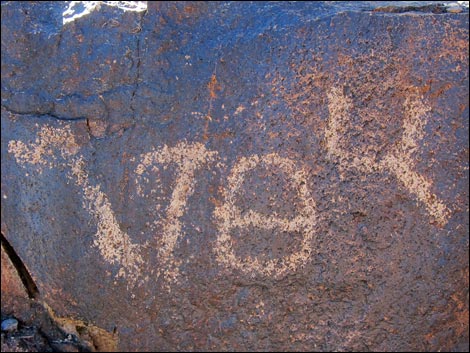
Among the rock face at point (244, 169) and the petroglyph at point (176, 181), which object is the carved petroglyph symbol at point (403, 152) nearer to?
the rock face at point (244, 169)

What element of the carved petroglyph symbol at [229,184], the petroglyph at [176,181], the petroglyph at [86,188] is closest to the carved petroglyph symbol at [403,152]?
the carved petroglyph symbol at [229,184]

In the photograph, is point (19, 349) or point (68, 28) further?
point (19, 349)

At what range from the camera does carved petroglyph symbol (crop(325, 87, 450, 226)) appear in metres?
1.09

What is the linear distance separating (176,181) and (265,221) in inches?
7.1

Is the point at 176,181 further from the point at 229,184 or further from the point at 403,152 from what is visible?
the point at 403,152

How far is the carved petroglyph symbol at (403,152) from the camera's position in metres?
1.09

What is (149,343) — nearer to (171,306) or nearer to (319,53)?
(171,306)

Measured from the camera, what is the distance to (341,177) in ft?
3.62

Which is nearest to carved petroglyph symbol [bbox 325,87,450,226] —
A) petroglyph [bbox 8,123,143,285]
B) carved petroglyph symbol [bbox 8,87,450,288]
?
carved petroglyph symbol [bbox 8,87,450,288]

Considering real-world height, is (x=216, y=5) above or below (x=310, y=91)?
above

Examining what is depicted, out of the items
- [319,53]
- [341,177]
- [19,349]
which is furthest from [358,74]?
[19,349]

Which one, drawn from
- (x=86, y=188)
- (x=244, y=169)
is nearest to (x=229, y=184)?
(x=244, y=169)

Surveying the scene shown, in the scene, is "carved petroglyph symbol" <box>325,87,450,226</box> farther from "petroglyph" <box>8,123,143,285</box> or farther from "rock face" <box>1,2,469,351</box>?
"petroglyph" <box>8,123,143,285</box>

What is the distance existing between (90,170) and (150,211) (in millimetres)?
138
